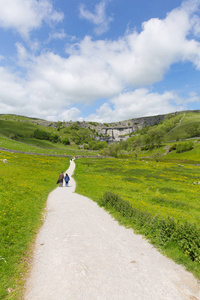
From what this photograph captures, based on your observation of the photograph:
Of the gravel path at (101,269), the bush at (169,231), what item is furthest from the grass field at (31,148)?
the bush at (169,231)

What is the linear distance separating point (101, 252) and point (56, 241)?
2978 mm

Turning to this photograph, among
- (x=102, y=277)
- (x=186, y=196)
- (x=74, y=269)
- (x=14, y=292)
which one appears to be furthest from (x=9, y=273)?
(x=186, y=196)

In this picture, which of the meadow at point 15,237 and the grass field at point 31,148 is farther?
the grass field at point 31,148

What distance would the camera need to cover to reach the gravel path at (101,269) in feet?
18.3

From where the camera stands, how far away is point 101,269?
681 cm

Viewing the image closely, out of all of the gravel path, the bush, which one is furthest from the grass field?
the bush

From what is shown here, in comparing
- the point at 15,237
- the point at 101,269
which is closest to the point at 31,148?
the point at 15,237

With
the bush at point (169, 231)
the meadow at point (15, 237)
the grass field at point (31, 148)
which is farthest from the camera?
the grass field at point (31, 148)

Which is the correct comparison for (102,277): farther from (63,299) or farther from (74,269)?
(63,299)

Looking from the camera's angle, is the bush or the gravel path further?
the bush

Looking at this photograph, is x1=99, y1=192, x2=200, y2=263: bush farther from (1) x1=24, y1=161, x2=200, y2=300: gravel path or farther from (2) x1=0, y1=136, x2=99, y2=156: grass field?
(2) x1=0, y1=136, x2=99, y2=156: grass field

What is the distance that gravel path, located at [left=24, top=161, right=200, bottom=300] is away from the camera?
5574mm

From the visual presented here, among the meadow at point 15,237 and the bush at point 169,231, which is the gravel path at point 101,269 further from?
the bush at point 169,231

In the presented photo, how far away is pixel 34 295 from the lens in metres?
5.55
